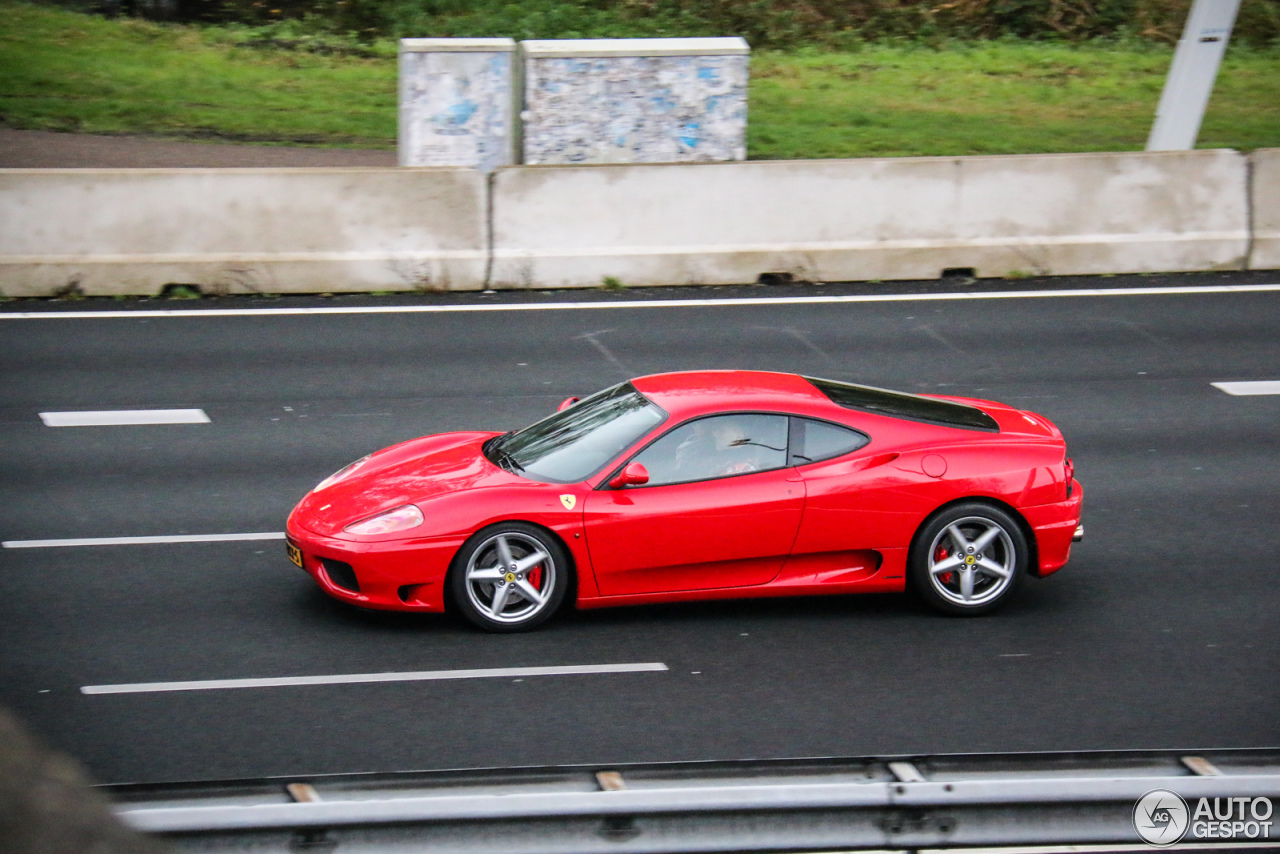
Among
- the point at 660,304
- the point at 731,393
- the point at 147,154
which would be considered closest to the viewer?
the point at 731,393

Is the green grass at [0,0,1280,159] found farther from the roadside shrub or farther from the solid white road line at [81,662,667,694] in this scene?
the solid white road line at [81,662,667,694]

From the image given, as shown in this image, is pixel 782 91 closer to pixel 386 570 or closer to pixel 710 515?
pixel 710 515

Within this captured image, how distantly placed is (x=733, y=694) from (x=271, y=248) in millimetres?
9388

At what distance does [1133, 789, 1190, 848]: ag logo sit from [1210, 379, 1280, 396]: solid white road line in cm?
871

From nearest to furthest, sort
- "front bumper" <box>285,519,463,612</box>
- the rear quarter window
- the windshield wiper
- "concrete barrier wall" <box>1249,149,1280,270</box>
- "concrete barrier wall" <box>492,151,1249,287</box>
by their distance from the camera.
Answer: "front bumper" <box>285,519,463,612</box>
the windshield wiper
the rear quarter window
"concrete barrier wall" <box>492,151,1249,287</box>
"concrete barrier wall" <box>1249,149,1280,270</box>

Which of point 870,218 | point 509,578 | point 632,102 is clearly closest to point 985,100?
point 870,218

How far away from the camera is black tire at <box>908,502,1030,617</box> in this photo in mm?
8047

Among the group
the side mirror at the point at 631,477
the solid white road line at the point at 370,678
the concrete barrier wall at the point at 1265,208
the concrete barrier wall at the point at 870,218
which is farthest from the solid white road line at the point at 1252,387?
the solid white road line at the point at 370,678

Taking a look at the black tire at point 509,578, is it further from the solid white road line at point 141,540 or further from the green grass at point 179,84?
the green grass at point 179,84

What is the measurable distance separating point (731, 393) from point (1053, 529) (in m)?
1.93

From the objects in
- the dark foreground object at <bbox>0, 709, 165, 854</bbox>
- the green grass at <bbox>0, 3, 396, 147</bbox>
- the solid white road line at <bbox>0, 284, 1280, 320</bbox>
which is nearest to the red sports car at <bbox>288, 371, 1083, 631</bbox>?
the dark foreground object at <bbox>0, 709, 165, 854</bbox>

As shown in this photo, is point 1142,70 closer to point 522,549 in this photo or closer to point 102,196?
point 102,196

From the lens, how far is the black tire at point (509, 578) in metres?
7.77

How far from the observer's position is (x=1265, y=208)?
15.8 m
